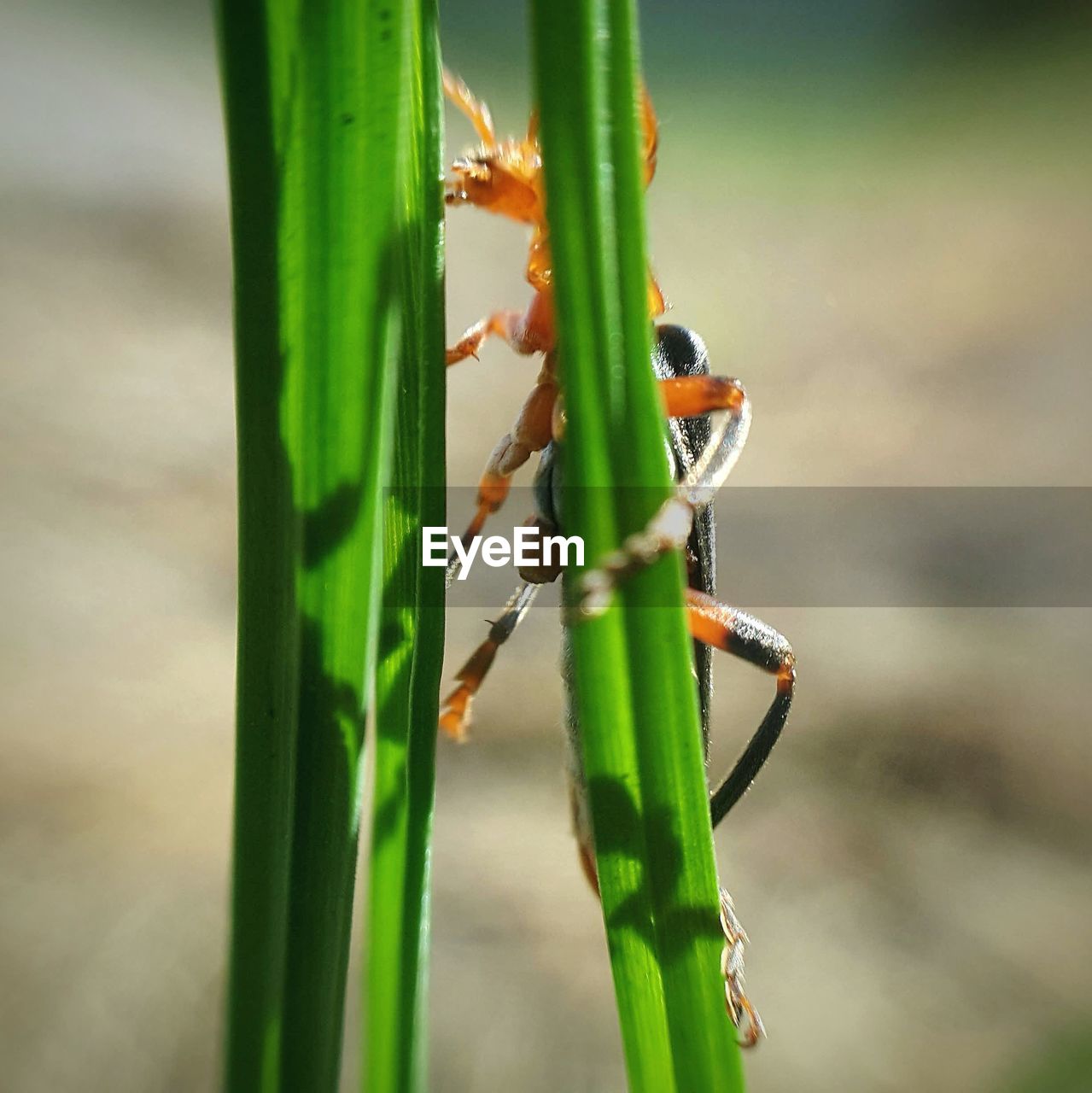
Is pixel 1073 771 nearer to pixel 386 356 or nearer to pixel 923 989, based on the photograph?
pixel 923 989

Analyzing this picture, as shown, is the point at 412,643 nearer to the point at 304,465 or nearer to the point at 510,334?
the point at 304,465

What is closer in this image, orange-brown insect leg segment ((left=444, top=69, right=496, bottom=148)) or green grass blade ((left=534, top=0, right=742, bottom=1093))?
green grass blade ((left=534, top=0, right=742, bottom=1093))

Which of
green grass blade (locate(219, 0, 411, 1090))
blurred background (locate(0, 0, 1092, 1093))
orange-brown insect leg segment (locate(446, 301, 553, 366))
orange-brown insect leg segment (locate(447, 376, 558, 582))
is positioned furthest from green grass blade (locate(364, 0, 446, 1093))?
blurred background (locate(0, 0, 1092, 1093))

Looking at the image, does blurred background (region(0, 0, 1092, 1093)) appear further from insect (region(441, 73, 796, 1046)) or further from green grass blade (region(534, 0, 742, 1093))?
green grass blade (region(534, 0, 742, 1093))

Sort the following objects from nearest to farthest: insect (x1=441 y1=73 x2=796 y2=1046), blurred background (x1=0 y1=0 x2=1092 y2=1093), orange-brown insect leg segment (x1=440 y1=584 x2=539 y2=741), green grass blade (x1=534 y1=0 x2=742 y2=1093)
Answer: green grass blade (x1=534 y1=0 x2=742 y2=1093)
insect (x1=441 y1=73 x2=796 y2=1046)
orange-brown insect leg segment (x1=440 y1=584 x2=539 y2=741)
blurred background (x1=0 y1=0 x2=1092 y2=1093)

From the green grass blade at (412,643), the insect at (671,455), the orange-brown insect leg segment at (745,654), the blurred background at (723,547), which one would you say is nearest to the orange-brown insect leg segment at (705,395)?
the insect at (671,455)

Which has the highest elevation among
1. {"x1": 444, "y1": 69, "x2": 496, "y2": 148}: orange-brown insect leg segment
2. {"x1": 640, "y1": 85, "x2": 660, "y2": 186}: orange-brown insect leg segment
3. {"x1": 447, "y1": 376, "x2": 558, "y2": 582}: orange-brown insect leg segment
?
{"x1": 444, "y1": 69, "x2": 496, "y2": 148}: orange-brown insect leg segment

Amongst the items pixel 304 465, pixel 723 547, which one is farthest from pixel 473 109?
pixel 723 547

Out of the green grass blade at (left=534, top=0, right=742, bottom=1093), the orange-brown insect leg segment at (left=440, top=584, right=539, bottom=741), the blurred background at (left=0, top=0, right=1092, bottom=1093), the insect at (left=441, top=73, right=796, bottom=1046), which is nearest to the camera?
the green grass blade at (left=534, top=0, right=742, bottom=1093)
